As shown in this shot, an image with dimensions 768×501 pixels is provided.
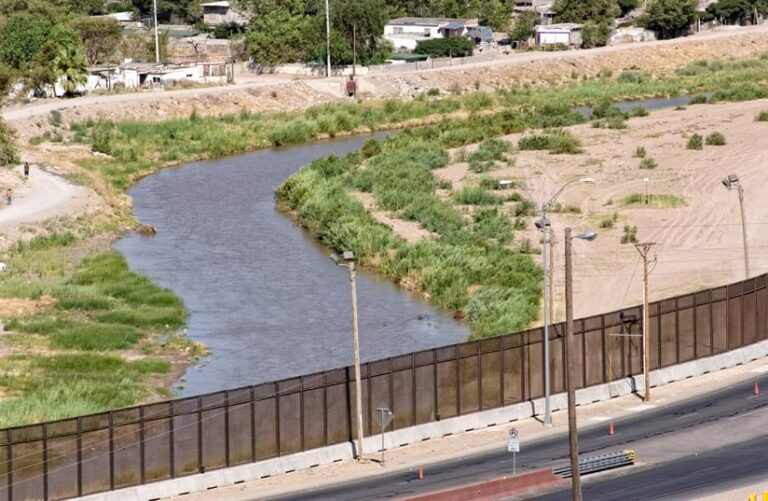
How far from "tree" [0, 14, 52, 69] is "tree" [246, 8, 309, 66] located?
24.7m

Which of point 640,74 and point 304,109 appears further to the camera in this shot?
point 640,74

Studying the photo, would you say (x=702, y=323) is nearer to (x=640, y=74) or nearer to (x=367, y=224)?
(x=367, y=224)

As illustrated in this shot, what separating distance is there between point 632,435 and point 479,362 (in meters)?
5.11

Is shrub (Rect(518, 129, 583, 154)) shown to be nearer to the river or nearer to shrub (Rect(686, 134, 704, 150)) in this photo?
shrub (Rect(686, 134, 704, 150))

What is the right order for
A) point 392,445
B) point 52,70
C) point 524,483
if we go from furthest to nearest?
point 52,70
point 392,445
point 524,483

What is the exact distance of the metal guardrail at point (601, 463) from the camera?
44713 mm

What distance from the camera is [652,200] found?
88.7 metres

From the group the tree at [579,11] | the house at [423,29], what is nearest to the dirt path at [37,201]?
the house at [423,29]

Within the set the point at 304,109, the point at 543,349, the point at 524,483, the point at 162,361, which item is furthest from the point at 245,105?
the point at 524,483

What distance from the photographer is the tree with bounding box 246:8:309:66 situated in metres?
159

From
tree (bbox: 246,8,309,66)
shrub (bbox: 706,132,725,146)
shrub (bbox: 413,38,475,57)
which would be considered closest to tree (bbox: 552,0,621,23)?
shrub (bbox: 413,38,475,57)

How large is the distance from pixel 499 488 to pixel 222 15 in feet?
515

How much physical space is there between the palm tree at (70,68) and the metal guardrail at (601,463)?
9521 cm

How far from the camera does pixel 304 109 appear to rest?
141500 mm
